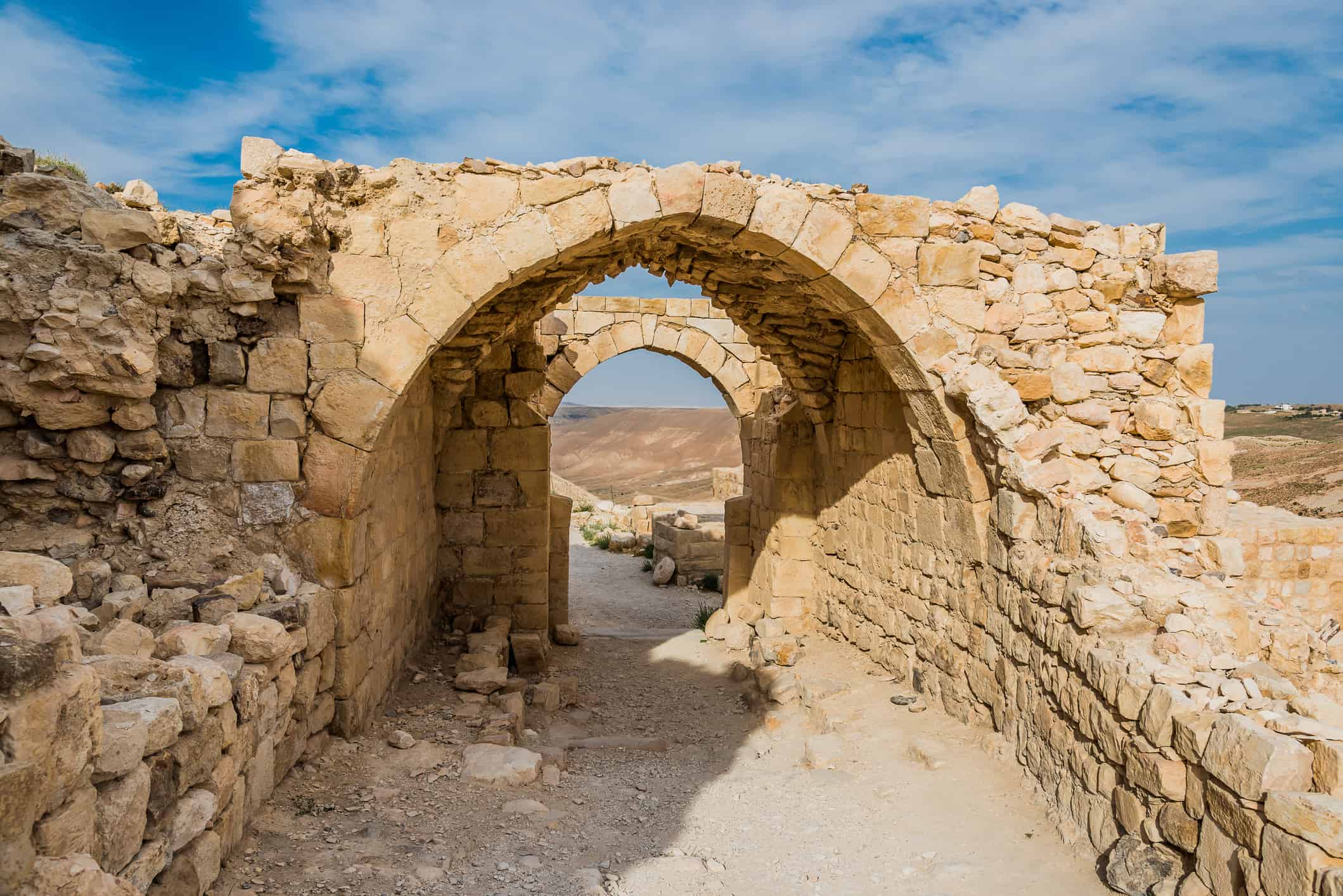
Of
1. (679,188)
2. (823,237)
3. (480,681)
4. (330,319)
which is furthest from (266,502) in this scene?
(823,237)

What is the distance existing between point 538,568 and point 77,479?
3835mm

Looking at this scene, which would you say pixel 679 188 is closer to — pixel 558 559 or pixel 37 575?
pixel 37 575

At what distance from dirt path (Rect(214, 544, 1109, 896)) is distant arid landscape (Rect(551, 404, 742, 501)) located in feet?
56.2

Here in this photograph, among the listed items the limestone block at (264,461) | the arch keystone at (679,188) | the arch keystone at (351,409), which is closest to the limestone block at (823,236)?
the arch keystone at (679,188)

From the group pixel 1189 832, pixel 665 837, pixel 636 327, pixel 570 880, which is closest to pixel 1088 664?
pixel 1189 832

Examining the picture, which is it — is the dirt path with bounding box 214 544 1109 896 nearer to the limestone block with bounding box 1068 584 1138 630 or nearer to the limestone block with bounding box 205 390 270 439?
the limestone block with bounding box 1068 584 1138 630

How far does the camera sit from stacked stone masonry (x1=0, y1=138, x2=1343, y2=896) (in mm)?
2682

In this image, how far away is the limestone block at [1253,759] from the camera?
2535 millimetres

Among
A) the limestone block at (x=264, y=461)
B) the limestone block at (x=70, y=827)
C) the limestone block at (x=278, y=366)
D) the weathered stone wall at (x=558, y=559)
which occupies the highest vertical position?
the limestone block at (x=278, y=366)

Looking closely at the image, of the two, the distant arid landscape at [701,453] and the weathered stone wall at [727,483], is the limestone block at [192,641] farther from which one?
the weathered stone wall at [727,483]

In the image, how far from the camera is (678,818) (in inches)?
163

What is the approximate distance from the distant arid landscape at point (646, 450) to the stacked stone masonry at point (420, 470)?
17.4 metres

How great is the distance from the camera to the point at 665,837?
392 centimetres

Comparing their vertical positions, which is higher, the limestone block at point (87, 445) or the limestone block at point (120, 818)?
the limestone block at point (87, 445)
